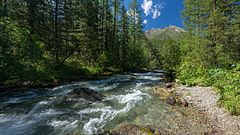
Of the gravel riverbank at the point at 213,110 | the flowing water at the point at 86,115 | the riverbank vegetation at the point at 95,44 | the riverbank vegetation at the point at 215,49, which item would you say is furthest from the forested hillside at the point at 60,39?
the riverbank vegetation at the point at 215,49

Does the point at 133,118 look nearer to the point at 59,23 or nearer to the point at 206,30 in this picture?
the point at 206,30

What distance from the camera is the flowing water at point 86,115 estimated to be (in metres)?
9.05

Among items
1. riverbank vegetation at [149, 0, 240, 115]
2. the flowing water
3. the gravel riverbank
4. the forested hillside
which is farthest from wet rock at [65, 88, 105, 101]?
riverbank vegetation at [149, 0, 240, 115]

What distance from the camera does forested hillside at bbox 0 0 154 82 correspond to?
15312 millimetres

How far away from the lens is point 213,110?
36.6 ft

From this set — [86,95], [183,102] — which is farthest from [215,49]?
[86,95]

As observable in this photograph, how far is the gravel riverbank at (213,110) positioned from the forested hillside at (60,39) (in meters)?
11.4

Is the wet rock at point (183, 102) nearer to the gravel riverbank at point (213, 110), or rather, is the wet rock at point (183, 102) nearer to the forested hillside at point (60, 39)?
the gravel riverbank at point (213, 110)

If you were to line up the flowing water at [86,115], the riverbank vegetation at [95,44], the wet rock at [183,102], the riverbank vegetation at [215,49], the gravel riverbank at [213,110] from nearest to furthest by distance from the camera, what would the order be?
1. the gravel riverbank at [213,110]
2. the flowing water at [86,115]
3. the wet rock at [183,102]
4. the riverbank vegetation at [95,44]
5. the riverbank vegetation at [215,49]

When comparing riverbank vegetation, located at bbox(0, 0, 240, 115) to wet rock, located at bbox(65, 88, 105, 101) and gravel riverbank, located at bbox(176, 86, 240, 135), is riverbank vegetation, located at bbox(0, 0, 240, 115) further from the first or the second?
wet rock, located at bbox(65, 88, 105, 101)

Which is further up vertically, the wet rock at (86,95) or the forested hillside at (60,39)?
the forested hillside at (60,39)

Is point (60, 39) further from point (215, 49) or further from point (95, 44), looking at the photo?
point (215, 49)

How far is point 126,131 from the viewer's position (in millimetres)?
7891

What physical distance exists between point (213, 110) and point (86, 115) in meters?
6.41
